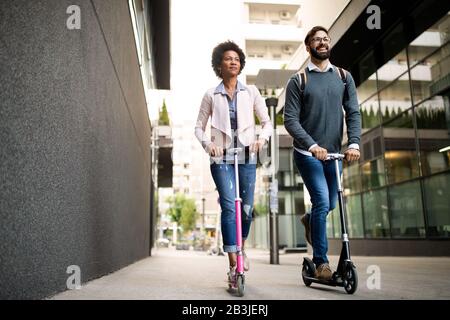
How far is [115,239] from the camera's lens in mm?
5727

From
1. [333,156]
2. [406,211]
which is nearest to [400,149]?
[406,211]

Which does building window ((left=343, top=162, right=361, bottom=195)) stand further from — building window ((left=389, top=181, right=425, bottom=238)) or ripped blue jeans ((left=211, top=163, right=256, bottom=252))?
ripped blue jeans ((left=211, top=163, right=256, bottom=252))

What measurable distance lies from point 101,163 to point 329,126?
2276mm

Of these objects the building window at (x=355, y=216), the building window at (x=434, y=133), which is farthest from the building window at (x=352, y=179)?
the building window at (x=434, y=133)

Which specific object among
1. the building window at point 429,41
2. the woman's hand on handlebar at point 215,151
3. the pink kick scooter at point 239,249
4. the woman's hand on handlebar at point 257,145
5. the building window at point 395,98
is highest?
the building window at point 429,41

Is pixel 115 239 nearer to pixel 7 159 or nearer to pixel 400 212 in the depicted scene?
pixel 7 159

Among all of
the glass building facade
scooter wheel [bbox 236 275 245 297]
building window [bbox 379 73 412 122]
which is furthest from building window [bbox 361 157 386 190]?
scooter wheel [bbox 236 275 245 297]

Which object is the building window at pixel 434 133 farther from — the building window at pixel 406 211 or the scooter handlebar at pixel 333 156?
the scooter handlebar at pixel 333 156

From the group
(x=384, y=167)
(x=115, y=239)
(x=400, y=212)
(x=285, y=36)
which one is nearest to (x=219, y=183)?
(x=115, y=239)

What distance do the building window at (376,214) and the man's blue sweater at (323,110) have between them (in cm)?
1041

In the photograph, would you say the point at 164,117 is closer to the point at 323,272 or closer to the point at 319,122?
the point at 319,122

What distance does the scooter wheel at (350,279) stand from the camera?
3218mm
